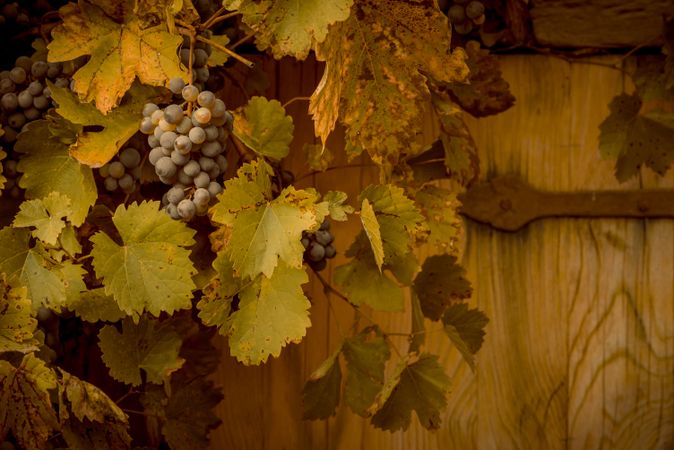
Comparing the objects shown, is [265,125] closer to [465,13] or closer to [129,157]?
Answer: [129,157]

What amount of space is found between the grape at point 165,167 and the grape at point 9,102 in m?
0.29

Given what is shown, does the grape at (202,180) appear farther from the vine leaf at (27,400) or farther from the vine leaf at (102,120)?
the vine leaf at (27,400)

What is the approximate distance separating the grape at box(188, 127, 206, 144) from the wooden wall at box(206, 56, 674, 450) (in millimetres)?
658

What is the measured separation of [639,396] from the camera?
1600 mm

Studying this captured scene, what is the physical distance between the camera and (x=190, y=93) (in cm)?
96

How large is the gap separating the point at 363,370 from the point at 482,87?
0.51 meters

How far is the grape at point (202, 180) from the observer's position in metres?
0.98

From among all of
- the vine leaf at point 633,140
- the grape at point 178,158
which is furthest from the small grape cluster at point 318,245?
the vine leaf at point 633,140

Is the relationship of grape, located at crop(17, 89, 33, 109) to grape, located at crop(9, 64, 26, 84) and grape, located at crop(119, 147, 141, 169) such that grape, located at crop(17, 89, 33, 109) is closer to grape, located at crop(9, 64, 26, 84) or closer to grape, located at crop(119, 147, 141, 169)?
grape, located at crop(9, 64, 26, 84)

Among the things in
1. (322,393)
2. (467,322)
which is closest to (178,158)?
(322,393)

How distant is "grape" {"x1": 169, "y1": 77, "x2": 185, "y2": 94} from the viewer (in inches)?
38.9

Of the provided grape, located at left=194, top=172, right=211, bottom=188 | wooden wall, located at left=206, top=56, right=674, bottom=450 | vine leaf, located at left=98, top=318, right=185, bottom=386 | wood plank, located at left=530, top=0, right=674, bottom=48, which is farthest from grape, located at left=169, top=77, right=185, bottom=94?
wood plank, located at left=530, top=0, right=674, bottom=48

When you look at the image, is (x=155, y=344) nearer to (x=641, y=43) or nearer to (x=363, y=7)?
(x=363, y=7)

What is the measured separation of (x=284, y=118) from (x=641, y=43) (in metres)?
0.79
